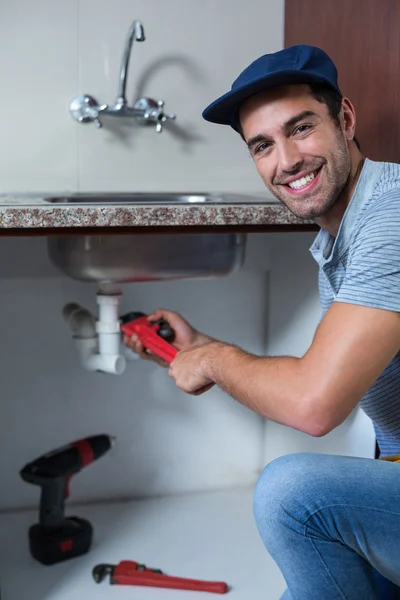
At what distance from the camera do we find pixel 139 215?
130 centimetres

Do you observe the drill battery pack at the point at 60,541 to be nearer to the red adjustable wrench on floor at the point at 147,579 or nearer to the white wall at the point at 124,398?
the red adjustable wrench on floor at the point at 147,579

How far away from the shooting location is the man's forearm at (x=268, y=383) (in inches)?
39.7

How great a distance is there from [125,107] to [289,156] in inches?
31.5

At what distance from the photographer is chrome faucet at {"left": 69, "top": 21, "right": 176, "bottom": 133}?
5.85 ft

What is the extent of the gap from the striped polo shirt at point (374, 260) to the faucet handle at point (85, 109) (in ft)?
2.57

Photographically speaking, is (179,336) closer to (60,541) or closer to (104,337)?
(104,337)

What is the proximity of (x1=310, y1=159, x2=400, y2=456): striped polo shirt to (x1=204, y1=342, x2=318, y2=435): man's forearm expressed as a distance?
12cm

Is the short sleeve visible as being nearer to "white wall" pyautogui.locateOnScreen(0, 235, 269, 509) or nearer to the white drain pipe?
the white drain pipe

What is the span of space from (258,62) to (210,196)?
800mm

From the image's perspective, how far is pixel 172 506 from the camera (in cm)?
200

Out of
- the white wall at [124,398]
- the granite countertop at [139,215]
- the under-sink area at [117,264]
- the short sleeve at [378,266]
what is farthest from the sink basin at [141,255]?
the short sleeve at [378,266]

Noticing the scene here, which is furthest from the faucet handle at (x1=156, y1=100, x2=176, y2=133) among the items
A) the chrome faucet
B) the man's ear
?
the man's ear

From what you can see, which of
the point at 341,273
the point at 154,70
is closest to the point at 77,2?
the point at 154,70

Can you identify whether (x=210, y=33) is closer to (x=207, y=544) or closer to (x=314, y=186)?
(x=314, y=186)
